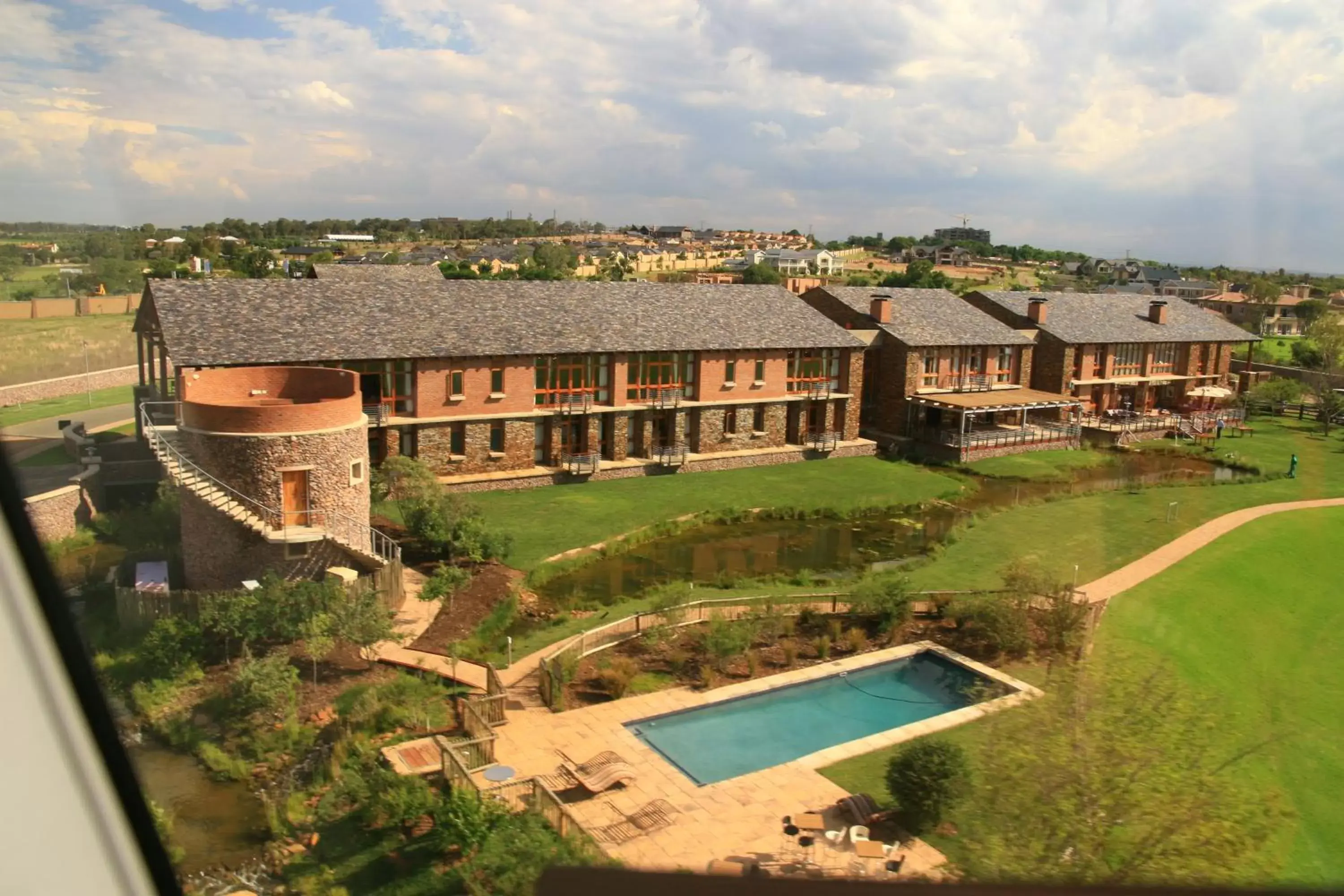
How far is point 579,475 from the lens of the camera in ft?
70.1

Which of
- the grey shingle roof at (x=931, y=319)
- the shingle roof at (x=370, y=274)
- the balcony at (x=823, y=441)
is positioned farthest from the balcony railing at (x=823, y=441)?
the shingle roof at (x=370, y=274)

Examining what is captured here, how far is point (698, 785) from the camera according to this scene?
8.48m

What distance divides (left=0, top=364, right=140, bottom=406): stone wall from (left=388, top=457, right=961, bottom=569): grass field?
19.2 feet

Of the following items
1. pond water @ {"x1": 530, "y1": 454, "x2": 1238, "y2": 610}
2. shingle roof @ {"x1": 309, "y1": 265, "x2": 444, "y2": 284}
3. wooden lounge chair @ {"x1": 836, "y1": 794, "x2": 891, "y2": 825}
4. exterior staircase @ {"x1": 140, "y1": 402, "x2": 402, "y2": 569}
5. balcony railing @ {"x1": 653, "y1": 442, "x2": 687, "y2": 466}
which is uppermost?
shingle roof @ {"x1": 309, "y1": 265, "x2": 444, "y2": 284}

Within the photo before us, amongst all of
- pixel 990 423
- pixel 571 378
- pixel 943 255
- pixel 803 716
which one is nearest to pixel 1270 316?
pixel 990 423

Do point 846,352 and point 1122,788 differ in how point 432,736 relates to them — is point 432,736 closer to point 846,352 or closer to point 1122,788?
point 1122,788

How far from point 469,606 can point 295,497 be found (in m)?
2.86

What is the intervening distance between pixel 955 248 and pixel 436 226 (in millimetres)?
49748

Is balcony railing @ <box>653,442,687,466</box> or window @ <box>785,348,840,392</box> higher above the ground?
window @ <box>785,348,840,392</box>

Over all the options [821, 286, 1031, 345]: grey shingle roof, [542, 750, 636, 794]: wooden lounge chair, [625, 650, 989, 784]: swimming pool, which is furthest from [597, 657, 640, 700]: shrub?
[821, 286, 1031, 345]: grey shingle roof

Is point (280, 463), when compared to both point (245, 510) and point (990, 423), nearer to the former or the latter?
point (245, 510)

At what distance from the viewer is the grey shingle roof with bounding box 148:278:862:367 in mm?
17859

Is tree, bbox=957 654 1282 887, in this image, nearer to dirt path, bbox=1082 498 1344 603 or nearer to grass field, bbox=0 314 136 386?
grass field, bbox=0 314 136 386

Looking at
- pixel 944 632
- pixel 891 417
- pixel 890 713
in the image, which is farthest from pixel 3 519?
pixel 891 417
